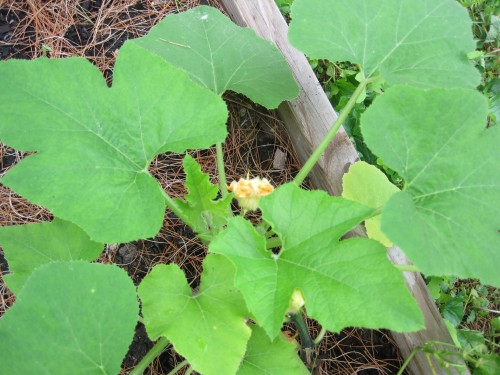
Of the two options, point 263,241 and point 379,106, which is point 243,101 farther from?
point 263,241

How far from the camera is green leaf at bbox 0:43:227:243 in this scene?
1339 millimetres

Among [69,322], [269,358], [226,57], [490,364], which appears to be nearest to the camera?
[69,322]

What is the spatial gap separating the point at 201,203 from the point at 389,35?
879mm

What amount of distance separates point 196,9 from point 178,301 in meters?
1.09

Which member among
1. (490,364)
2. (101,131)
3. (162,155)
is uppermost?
(101,131)

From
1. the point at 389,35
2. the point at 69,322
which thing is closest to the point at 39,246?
the point at 69,322

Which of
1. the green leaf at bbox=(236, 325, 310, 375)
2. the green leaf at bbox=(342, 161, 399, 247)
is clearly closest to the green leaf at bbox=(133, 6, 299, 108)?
the green leaf at bbox=(342, 161, 399, 247)

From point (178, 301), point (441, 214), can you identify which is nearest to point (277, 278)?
point (178, 301)

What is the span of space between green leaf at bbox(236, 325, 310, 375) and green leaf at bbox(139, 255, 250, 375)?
19 centimetres

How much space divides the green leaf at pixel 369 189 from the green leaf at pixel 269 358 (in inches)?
20.7

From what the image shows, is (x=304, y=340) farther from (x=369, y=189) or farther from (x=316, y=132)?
(x=316, y=132)

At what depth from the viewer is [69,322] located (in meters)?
1.22

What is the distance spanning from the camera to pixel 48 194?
4.35 ft

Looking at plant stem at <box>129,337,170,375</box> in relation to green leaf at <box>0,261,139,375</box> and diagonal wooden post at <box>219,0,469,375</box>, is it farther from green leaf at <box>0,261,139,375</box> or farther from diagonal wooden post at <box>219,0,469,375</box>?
diagonal wooden post at <box>219,0,469,375</box>
